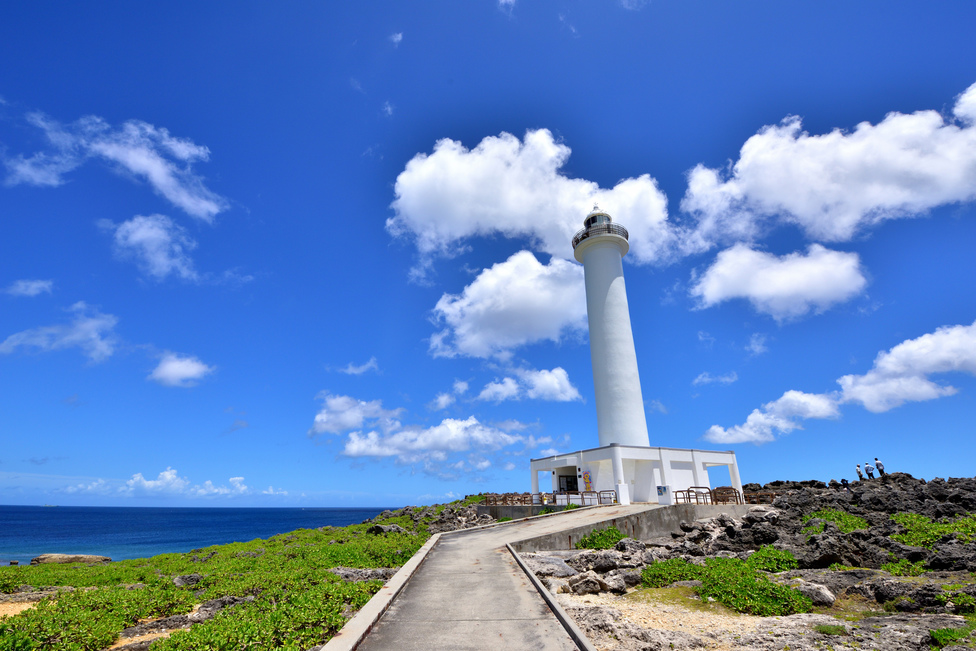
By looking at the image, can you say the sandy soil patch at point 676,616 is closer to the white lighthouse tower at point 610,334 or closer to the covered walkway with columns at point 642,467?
the covered walkway with columns at point 642,467

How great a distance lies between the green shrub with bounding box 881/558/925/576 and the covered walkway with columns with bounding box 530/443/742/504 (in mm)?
16762

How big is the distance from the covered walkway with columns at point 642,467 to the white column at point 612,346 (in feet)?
6.71

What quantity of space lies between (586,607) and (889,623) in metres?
5.13

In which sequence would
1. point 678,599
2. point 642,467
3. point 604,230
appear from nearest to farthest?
point 678,599 < point 642,467 < point 604,230

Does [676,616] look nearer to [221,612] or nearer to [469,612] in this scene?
[469,612]

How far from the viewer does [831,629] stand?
26.3ft

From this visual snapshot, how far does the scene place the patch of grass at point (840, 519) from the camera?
18.0 metres

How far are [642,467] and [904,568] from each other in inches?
797

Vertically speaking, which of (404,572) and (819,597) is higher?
(404,572)

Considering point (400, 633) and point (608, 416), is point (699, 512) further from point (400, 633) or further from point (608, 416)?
point (400, 633)

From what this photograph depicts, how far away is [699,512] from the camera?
23.8 m

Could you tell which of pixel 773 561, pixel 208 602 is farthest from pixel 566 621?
pixel 773 561

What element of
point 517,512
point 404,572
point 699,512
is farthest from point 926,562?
point 517,512

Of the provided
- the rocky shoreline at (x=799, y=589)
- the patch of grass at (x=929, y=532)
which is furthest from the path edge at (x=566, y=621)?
the patch of grass at (x=929, y=532)
